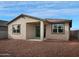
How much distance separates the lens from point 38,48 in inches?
239

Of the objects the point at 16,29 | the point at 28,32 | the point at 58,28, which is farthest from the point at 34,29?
the point at 58,28

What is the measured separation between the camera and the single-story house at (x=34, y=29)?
6562 millimetres

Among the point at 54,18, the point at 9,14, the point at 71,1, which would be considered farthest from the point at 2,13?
the point at 71,1

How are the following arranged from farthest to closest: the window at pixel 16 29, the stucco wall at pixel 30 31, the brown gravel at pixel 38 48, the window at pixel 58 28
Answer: the window at pixel 58 28, the window at pixel 16 29, the stucco wall at pixel 30 31, the brown gravel at pixel 38 48

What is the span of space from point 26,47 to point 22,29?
3.45 ft

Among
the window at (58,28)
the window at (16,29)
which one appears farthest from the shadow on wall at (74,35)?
the window at (16,29)

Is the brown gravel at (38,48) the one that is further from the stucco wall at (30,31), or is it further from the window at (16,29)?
the window at (16,29)

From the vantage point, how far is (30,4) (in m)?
6.03

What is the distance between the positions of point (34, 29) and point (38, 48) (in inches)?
50.8

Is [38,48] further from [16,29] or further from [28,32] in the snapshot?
[16,29]

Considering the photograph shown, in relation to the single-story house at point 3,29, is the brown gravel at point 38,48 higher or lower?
lower

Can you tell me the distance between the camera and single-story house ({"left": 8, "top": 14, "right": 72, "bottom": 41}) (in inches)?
258

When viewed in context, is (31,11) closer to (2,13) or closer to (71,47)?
(2,13)

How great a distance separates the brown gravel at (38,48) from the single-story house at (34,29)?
0.28m
